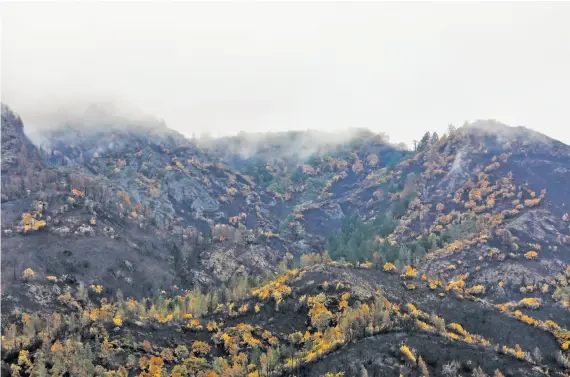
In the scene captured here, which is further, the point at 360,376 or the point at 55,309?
the point at 55,309

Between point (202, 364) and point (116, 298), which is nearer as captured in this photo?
point (202, 364)

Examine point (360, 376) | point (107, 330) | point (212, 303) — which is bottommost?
point (212, 303)

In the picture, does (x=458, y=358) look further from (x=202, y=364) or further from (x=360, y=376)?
(x=202, y=364)

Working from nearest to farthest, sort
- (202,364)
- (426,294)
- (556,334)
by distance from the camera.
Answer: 1. (202,364)
2. (556,334)
3. (426,294)

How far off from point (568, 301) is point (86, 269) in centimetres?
16695

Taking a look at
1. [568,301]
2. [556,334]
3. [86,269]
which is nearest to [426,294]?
[556,334]

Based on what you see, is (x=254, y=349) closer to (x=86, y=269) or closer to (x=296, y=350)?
(x=296, y=350)

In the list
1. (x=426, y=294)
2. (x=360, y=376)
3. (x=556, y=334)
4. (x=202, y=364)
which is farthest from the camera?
(x=426, y=294)

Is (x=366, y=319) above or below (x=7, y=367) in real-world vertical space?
above

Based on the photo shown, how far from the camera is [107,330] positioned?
355 ft

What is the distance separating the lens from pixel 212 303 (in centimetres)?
15512

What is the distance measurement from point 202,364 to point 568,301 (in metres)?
124

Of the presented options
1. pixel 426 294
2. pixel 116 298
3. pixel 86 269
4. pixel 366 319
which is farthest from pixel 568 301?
pixel 86 269

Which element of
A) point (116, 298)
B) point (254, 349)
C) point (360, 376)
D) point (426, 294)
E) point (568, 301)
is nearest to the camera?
point (360, 376)
